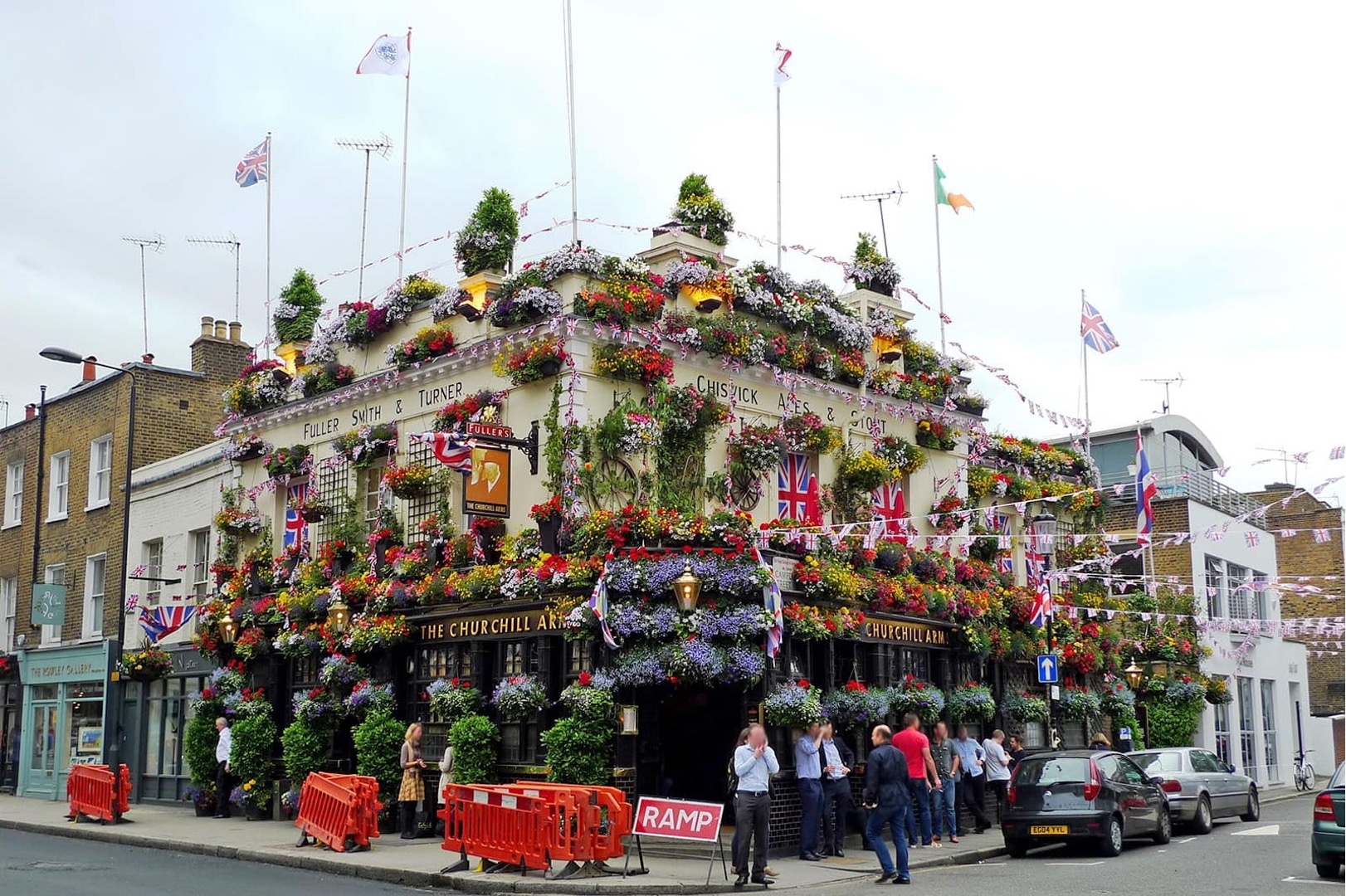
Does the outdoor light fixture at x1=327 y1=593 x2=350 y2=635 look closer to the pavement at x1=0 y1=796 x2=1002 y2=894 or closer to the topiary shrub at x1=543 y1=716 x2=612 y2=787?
the pavement at x1=0 y1=796 x2=1002 y2=894

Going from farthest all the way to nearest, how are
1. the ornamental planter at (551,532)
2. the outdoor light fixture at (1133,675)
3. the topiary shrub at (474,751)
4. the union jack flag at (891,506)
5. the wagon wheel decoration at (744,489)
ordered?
the outdoor light fixture at (1133,675) < the union jack flag at (891,506) < the wagon wheel decoration at (744,489) < the ornamental planter at (551,532) < the topiary shrub at (474,751)

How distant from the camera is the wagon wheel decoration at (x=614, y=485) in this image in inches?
777

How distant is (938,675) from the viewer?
22234 mm

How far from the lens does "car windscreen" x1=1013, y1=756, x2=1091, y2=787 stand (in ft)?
58.4

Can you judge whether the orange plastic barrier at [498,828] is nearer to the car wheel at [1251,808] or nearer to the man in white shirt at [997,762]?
the man in white shirt at [997,762]

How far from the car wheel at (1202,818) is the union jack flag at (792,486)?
7565 mm

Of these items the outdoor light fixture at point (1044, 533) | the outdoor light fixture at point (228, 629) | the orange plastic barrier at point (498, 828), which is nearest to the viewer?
the orange plastic barrier at point (498, 828)

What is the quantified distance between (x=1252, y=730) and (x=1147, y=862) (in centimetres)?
2040

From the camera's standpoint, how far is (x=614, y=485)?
65.2 ft

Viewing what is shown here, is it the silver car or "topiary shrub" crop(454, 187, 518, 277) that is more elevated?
"topiary shrub" crop(454, 187, 518, 277)

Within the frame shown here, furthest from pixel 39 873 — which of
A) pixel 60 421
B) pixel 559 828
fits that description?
pixel 60 421

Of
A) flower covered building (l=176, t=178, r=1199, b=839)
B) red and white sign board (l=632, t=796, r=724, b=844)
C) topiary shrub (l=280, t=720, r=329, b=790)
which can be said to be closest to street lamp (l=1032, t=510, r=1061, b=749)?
flower covered building (l=176, t=178, r=1199, b=839)

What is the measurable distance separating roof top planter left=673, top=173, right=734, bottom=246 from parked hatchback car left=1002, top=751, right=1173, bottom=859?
31.6 feet

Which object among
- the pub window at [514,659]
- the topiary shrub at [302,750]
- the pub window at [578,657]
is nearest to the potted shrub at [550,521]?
the pub window at [578,657]
